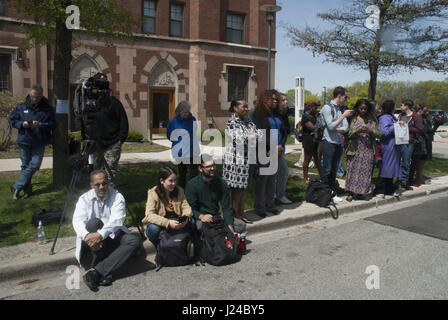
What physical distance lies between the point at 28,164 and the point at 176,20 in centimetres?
1399

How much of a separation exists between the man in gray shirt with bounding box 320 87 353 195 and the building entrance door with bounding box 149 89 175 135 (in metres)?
12.6

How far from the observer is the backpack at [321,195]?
6.70m

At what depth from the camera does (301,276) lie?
412 cm

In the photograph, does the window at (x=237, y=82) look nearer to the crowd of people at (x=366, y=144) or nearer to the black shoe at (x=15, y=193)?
the crowd of people at (x=366, y=144)

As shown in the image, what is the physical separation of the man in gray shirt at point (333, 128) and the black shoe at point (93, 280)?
4.58 m

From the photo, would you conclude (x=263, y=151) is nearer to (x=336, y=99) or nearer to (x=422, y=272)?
(x=336, y=99)

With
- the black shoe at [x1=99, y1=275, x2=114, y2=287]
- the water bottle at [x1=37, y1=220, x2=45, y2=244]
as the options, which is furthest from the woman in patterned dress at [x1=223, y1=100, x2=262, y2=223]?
the water bottle at [x1=37, y1=220, x2=45, y2=244]

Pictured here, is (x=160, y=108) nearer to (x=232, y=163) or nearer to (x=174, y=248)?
(x=232, y=163)

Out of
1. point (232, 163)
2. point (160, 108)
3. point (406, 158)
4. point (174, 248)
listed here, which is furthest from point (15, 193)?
point (160, 108)

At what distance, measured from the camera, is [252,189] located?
307 inches

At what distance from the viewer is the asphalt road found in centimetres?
370

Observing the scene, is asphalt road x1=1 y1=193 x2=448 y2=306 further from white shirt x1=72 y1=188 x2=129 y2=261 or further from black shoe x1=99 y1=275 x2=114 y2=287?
white shirt x1=72 y1=188 x2=129 y2=261

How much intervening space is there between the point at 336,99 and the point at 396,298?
4.07 m

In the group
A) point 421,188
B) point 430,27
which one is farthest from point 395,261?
point 430,27
